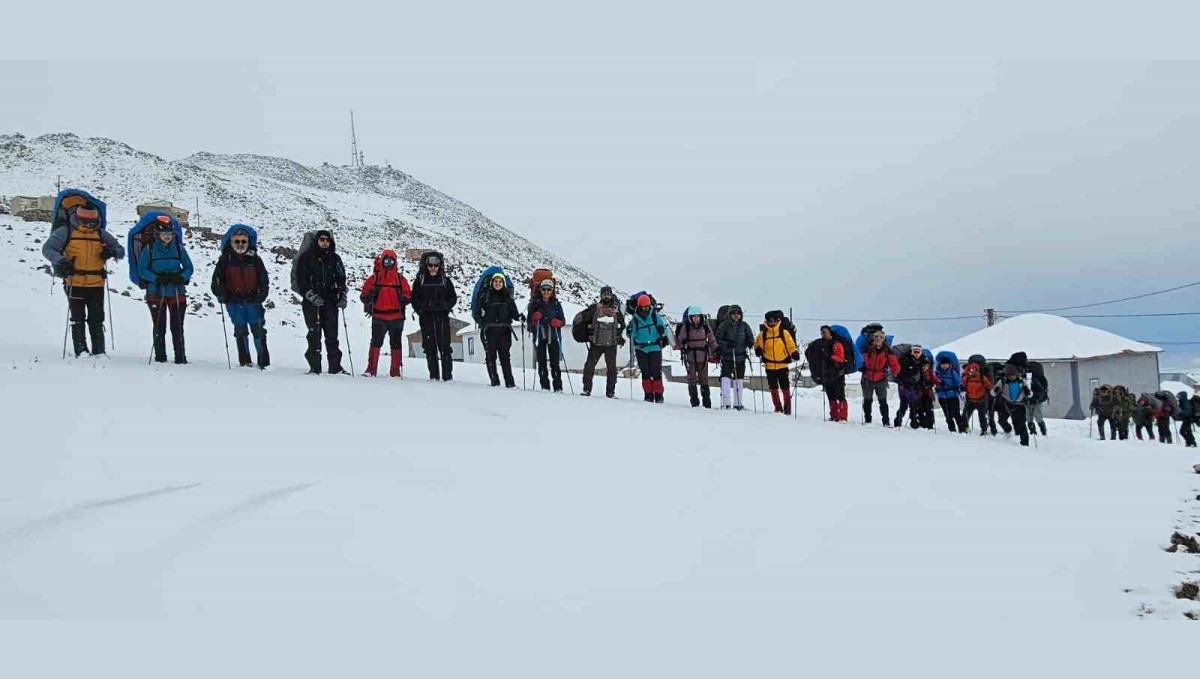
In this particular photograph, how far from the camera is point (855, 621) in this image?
135 inches

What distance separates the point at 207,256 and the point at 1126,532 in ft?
132

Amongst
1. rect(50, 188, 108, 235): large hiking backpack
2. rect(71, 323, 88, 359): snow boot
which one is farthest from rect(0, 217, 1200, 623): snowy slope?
rect(50, 188, 108, 235): large hiking backpack

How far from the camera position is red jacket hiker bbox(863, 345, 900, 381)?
12242mm

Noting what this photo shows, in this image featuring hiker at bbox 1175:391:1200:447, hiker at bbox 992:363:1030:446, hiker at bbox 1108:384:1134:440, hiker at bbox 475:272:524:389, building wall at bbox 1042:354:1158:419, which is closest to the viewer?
hiker at bbox 475:272:524:389

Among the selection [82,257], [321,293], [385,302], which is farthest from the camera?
[385,302]

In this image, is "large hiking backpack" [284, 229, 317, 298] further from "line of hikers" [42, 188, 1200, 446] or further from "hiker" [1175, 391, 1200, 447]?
"hiker" [1175, 391, 1200, 447]

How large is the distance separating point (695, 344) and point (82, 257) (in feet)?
28.6

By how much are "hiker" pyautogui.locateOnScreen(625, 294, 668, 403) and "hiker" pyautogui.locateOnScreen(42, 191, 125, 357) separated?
7.33m

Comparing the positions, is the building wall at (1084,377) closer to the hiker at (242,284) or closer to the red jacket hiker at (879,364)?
the red jacket hiker at (879,364)

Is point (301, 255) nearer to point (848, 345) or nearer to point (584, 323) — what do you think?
point (584, 323)

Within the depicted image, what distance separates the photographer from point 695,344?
11781 mm

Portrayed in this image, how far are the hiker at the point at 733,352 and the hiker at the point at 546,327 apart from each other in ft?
9.31

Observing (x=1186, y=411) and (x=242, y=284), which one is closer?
(x=242, y=284)

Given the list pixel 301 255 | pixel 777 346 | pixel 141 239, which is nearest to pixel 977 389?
pixel 777 346
